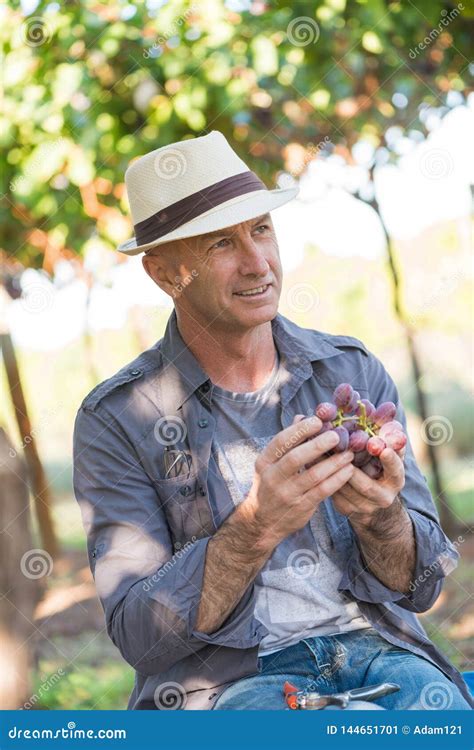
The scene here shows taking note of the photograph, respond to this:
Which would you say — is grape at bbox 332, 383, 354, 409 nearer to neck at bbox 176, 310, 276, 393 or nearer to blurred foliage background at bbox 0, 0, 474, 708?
neck at bbox 176, 310, 276, 393

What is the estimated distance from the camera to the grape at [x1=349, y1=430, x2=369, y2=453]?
1.86 metres

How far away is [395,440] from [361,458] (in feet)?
0.25

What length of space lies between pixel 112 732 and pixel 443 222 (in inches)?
159

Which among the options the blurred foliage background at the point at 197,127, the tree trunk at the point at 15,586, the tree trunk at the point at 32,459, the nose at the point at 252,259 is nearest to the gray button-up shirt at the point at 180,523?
the nose at the point at 252,259

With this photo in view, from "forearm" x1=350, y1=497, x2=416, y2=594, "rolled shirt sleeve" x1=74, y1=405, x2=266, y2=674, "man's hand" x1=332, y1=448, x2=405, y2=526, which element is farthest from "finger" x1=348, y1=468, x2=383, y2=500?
"rolled shirt sleeve" x1=74, y1=405, x2=266, y2=674

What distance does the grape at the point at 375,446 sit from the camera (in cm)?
185

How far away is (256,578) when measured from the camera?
2088 mm

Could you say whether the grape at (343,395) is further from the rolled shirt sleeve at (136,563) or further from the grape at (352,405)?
the rolled shirt sleeve at (136,563)

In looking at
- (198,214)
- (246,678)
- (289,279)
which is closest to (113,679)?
(289,279)

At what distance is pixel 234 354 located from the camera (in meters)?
2.27

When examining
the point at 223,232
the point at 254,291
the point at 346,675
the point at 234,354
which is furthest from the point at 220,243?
the point at 346,675

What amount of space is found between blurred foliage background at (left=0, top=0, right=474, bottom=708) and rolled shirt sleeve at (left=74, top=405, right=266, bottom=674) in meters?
1.13

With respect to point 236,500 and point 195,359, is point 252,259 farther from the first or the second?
point 236,500

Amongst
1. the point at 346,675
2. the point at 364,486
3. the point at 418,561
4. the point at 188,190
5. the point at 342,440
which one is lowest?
the point at 346,675
